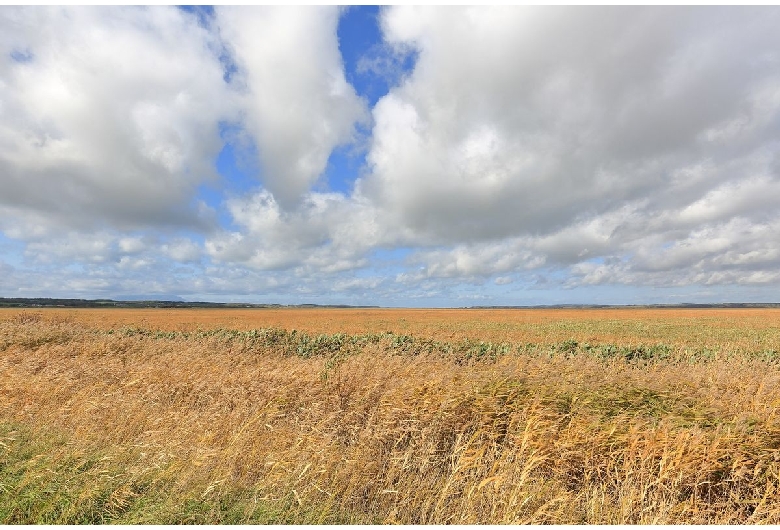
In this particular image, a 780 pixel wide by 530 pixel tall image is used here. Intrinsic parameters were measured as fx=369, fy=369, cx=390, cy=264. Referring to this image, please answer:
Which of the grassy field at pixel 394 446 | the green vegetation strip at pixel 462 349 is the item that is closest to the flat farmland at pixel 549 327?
the green vegetation strip at pixel 462 349

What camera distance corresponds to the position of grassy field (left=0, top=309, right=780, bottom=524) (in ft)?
15.5

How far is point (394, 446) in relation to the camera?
6098mm

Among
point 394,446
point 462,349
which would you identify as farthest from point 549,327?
point 394,446

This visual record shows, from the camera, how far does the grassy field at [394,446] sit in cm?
473

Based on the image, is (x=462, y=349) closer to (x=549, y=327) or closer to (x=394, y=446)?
(x=394, y=446)

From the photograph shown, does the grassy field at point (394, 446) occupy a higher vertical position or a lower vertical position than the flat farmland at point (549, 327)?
higher

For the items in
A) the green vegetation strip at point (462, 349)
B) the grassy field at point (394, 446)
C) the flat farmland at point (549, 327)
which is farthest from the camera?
the flat farmland at point (549, 327)

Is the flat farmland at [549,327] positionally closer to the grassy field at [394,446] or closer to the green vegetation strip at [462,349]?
the green vegetation strip at [462,349]

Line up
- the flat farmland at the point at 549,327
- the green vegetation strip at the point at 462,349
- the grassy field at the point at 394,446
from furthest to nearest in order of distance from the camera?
1. the flat farmland at the point at 549,327
2. the green vegetation strip at the point at 462,349
3. the grassy field at the point at 394,446

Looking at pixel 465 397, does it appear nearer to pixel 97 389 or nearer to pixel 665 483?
pixel 665 483

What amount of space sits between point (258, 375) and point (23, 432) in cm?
403

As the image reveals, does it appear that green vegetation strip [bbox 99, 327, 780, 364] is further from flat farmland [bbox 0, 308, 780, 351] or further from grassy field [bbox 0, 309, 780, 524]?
flat farmland [bbox 0, 308, 780, 351]

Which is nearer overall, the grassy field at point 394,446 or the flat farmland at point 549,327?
the grassy field at point 394,446

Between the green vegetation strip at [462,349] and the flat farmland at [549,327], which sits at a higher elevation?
the green vegetation strip at [462,349]
